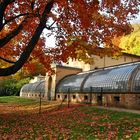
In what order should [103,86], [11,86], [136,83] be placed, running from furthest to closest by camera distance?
[11,86] → [103,86] → [136,83]

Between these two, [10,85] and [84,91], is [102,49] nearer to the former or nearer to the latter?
[84,91]

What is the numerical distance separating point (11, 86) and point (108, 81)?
5331 cm

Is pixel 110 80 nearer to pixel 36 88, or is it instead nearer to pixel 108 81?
pixel 108 81

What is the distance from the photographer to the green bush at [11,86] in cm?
8000

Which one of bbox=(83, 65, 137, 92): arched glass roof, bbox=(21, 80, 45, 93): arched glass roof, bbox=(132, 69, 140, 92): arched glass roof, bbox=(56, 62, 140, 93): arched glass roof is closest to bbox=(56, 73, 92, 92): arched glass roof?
bbox=(56, 62, 140, 93): arched glass roof

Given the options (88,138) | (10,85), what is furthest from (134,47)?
(88,138)

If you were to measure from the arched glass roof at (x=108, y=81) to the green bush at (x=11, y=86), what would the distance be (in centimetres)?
3940

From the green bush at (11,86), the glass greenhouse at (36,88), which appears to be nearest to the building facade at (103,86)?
the glass greenhouse at (36,88)

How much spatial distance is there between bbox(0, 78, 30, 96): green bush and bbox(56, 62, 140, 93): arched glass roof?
39402 mm

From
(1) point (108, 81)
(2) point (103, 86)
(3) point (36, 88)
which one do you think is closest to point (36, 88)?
(3) point (36, 88)

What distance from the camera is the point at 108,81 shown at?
31.9 meters

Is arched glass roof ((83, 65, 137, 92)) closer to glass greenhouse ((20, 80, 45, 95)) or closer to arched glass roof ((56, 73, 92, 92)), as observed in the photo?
arched glass roof ((56, 73, 92, 92))

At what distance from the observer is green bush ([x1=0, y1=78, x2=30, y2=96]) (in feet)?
262

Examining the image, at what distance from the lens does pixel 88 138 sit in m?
14.1
